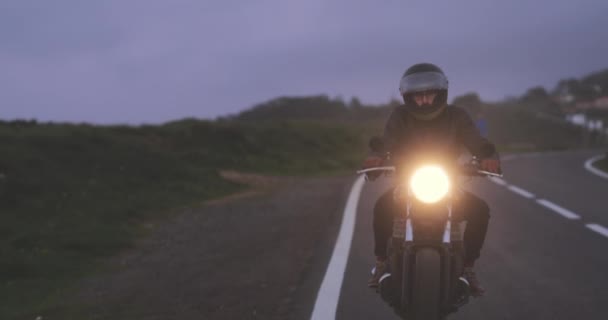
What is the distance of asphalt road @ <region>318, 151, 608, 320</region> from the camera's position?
5.87m

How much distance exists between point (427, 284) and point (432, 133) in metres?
1.27

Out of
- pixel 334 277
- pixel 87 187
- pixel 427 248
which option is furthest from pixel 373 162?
pixel 87 187

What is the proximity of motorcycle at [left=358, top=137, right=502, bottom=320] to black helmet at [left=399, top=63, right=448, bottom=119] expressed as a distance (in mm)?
413

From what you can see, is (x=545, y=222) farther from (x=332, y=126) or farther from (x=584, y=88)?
(x=332, y=126)

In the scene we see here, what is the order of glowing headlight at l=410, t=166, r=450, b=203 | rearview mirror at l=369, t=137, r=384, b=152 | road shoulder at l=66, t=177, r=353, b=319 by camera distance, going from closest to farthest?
1. glowing headlight at l=410, t=166, r=450, b=203
2. rearview mirror at l=369, t=137, r=384, b=152
3. road shoulder at l=66, t=177, r=353, b=319

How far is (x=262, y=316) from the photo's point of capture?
597 centimetres

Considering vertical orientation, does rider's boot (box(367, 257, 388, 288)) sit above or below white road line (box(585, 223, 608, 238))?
above

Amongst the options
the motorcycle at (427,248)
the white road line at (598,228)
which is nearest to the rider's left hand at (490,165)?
the motorcycle at (427,248)

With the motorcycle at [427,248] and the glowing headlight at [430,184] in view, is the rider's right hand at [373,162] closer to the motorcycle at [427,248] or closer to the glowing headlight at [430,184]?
the motorcycle at [427,248]

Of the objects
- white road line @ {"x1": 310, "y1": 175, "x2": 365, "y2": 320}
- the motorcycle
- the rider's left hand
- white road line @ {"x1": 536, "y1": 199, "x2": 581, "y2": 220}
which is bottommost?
white road line @ {"x1": 536, "y1": 199, "x2": 581, "y2": 220}

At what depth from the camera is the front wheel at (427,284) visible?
4652mm

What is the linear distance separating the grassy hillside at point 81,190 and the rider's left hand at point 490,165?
4.67 metres

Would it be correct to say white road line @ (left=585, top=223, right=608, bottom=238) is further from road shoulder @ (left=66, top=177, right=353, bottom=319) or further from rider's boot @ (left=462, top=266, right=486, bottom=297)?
rider's boot @ (left=462, top=266, right=486, bottom=297)

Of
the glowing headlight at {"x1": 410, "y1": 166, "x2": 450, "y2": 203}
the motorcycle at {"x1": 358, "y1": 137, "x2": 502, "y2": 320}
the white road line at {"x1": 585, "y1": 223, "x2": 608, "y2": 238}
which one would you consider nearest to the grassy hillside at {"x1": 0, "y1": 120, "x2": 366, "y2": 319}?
the motorcycle at {"x1": 358, "y1": 137, "x2": 502, "y2": 320}
